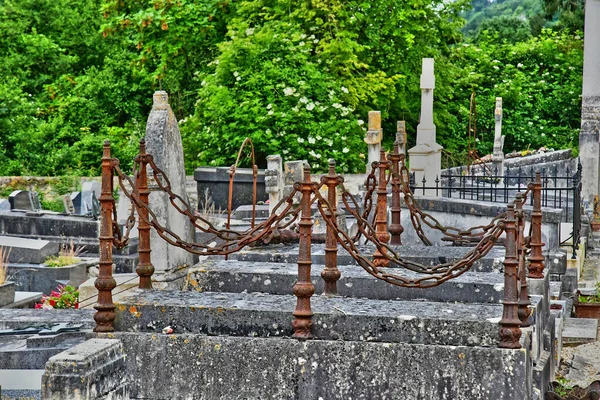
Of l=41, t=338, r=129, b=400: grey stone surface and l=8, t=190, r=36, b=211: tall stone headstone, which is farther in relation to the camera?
l=8, t=190, r=36, b=211: tall stone headstone

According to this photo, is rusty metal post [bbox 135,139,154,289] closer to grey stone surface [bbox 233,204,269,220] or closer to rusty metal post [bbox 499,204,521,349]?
rusty metal post [bbox 499,204,521,349]

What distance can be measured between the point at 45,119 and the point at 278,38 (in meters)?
8.23

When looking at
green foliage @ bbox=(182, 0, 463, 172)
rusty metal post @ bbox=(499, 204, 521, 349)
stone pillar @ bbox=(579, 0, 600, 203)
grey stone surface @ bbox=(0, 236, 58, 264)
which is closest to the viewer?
rusty metal post @ bbox=(499, 204, 521, 349)

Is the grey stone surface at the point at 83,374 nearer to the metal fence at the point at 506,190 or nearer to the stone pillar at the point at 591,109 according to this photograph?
the metal fence at the point at 506,190

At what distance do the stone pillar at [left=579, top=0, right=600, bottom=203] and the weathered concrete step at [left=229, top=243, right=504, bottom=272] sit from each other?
11202 mm

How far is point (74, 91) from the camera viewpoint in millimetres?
30594

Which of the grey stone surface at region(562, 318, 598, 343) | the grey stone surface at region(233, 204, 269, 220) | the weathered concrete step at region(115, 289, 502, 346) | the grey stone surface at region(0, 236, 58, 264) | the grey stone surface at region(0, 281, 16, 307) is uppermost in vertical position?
the grey stone surface at region(233, 204, 269, 220)

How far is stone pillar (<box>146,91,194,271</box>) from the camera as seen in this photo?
37.6 ft

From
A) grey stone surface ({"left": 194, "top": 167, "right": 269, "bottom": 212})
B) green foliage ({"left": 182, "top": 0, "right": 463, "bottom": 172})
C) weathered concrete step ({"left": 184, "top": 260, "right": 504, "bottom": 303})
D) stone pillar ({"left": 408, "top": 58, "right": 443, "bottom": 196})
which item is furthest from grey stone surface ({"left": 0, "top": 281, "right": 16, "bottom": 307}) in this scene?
green foliage ({"left": 182, "top": 0, "right": 463, "bottom": 172})

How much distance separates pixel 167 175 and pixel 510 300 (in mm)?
4893

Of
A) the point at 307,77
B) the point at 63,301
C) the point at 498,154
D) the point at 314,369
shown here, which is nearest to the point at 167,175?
the point at 63,301

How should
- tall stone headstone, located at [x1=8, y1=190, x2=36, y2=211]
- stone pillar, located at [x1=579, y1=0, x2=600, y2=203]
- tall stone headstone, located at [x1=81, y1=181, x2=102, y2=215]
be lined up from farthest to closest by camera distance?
stone pillar, located at [x1=579, y1=0, x2=600, y2=203] → tall stone headstone, located at [x1=8, y1=190, x2=36, y2=211] → tall stone headstone, located at [x1=81, y1=181, x2=102, y2=215]

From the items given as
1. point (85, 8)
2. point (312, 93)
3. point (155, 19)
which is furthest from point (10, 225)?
point (85, 8)

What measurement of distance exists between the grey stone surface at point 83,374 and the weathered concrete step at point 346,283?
3.02m
